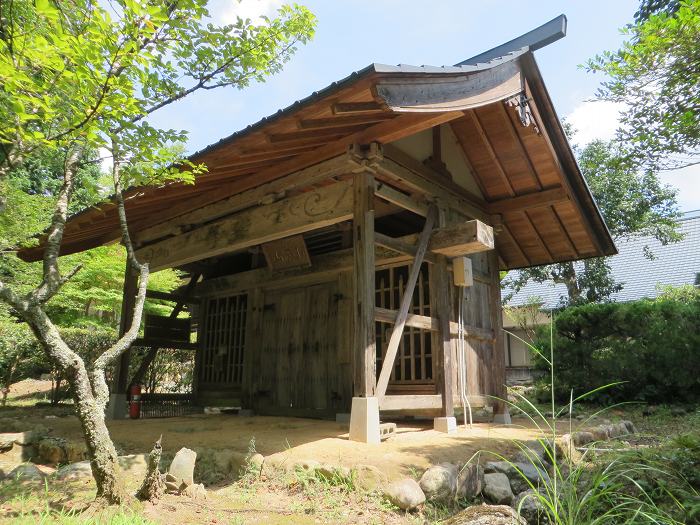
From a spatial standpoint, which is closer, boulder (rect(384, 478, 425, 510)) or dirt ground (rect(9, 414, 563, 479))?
boulder (rect(384, 478, 425, 510))

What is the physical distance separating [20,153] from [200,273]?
6.34 meters

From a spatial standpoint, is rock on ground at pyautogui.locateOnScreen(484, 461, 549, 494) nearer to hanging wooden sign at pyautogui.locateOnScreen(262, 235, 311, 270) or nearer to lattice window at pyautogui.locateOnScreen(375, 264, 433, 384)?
lattice window at pyautogui.locateOnScreen(375, 264, 433, 384)

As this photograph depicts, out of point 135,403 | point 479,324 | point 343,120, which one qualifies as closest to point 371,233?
point 343,120

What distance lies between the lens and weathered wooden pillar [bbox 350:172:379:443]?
15.3 feet

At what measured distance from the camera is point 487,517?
8.73ft

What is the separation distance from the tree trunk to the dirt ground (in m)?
1.39

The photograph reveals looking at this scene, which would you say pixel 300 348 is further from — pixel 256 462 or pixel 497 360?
pixel 256 462

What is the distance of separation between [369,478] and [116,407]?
5776mm

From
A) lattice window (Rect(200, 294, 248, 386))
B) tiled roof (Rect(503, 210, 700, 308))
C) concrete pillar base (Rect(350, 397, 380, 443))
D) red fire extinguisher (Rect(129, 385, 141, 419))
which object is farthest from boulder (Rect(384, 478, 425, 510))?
tiled roof (Rect(503, 210, 700, 308))

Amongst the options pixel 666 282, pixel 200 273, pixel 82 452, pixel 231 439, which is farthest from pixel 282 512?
pixel 666 282

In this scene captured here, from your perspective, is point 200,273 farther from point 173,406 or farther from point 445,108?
point 445,108

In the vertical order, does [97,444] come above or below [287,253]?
below

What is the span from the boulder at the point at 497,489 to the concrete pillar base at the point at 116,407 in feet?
20.5

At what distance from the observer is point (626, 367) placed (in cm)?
960
